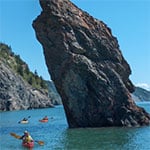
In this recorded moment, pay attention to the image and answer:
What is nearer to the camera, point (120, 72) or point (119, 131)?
point (119, 131)

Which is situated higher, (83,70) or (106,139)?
(83,70)

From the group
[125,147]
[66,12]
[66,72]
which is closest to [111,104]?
[66,72]

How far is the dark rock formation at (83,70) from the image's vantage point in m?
59.4

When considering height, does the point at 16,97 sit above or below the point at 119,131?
above

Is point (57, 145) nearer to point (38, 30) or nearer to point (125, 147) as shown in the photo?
point (125, 147)

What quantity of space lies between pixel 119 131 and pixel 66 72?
1067 cm

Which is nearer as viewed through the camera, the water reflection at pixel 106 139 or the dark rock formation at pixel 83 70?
the water reflection at pixel 106 139

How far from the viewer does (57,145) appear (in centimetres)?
4428

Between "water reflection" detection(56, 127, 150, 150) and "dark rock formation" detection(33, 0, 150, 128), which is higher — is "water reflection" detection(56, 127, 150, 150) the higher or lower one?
the lower one

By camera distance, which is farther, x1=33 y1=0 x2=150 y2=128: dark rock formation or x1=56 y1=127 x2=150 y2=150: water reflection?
x1=33 y1=0 x2=150 y2=128: dark rock formation

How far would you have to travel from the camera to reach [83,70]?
194ft

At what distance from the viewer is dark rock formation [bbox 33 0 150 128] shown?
59.4 metres

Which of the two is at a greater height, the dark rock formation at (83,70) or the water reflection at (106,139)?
the dark rock formation at (83,70)

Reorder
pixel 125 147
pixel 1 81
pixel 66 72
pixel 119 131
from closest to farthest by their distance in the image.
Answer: pixel 125 147, pixel 119 131, pixel 66 72, pixel 1 81
